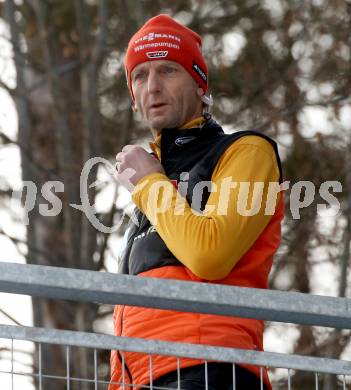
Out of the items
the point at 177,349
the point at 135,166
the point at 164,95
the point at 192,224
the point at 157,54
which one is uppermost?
the point at 157,54

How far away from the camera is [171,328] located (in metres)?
4.06

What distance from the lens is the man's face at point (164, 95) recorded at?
451cm

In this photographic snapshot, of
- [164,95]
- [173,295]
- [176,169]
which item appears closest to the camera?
[173,295]

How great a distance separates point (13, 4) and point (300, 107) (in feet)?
7.46

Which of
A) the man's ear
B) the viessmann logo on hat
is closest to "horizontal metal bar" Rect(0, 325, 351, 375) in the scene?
the man's ear

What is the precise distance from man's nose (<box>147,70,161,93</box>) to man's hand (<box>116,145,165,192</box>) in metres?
0.24

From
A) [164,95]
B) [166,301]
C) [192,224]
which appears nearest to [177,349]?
[166,301]

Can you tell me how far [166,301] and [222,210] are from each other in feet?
2.36

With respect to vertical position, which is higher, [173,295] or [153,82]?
[153,82]

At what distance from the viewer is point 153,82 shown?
179 inches

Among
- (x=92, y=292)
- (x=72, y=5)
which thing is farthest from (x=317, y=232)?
(x=92, y=292)

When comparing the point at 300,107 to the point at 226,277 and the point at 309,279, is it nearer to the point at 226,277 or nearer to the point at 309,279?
the point at 309,279

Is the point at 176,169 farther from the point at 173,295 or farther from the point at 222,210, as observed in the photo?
the point at 173,295

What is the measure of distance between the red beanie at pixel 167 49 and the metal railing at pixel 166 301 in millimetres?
1255
